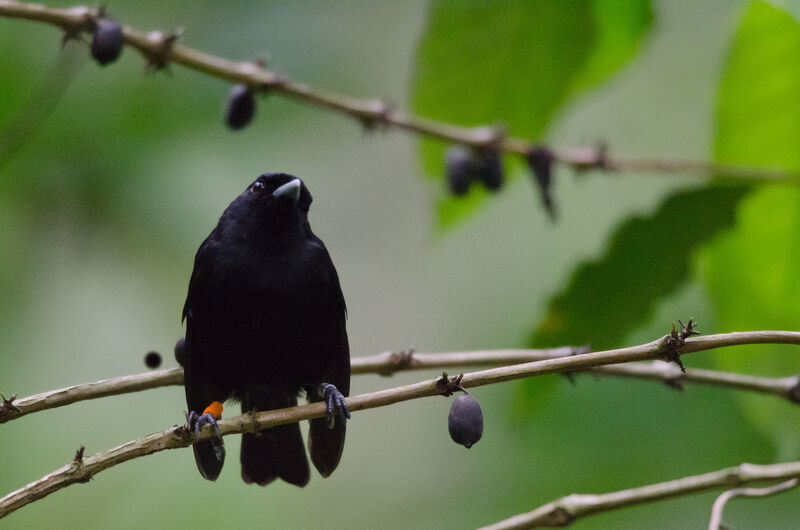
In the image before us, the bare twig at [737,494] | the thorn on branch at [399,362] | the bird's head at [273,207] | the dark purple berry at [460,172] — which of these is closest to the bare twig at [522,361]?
the thorn on branch at [399,362]

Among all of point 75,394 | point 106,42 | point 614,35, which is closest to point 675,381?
point 614,35

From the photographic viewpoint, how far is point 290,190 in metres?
3.15

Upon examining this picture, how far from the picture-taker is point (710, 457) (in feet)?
14.6

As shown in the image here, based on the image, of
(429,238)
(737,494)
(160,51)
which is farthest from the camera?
(429,238)

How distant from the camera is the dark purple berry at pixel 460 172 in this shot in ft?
11.4

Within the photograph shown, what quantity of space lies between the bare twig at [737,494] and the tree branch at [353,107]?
966 mm

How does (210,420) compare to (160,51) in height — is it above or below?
below

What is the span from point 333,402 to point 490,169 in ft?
3.77

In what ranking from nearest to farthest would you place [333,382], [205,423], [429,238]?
[205,423], [333,382], [429,238]

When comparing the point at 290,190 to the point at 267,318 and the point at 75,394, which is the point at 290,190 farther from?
the point at 75,394

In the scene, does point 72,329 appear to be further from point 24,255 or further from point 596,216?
point 596,216

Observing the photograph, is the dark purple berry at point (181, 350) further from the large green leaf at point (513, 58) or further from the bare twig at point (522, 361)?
the large green leaf at point (513, 58)

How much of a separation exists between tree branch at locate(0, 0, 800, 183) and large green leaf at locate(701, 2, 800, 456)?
3.9 inches

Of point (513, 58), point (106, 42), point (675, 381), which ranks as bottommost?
point (675, 381)
